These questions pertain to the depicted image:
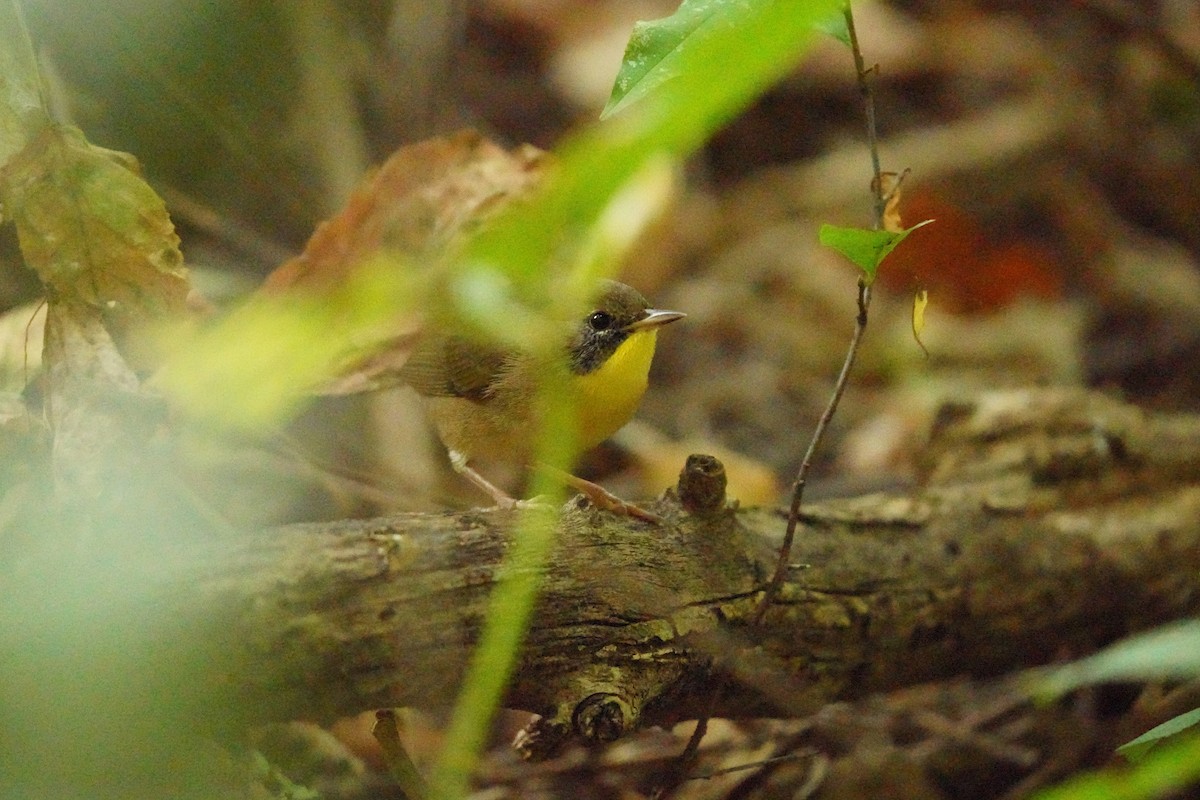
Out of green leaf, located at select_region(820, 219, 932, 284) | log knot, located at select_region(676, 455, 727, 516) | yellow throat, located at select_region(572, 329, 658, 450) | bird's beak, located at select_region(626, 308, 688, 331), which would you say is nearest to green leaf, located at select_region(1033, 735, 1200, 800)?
green leaf, located at select_region(820, 219, 932, 284)

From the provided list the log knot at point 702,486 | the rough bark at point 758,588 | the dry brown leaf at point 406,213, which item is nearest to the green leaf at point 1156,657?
the rough bark at point 758,588

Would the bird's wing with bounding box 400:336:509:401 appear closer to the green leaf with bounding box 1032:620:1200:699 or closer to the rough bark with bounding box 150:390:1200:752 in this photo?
the rough bark with bounding box 150:390:1200:752

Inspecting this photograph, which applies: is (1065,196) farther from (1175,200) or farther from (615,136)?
(615,136)

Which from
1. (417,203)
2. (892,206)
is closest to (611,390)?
(417,203)

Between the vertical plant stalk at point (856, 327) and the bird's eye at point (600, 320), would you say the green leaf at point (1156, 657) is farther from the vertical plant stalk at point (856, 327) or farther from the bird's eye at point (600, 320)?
the bird's eye at point (600, 320)

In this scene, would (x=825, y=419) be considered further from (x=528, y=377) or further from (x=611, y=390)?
(x=528, y=377)

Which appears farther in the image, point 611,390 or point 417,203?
point 417,203
